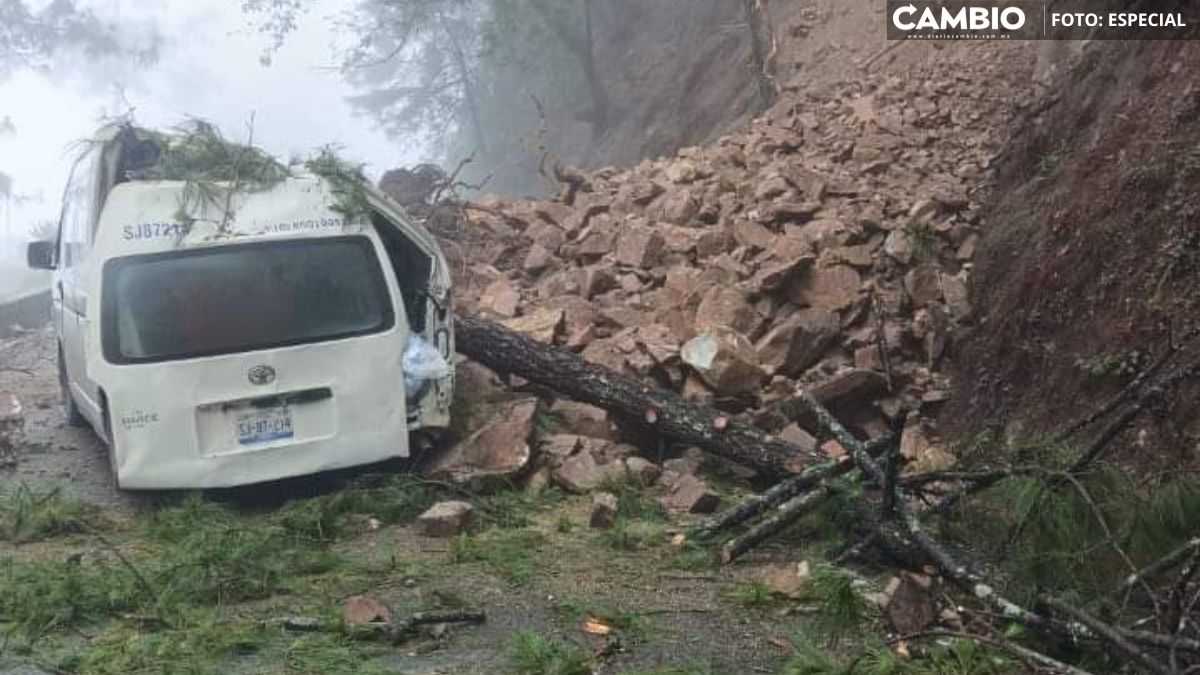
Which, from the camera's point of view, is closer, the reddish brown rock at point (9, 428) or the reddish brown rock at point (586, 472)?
the reddish brown rock at point (586, 472)

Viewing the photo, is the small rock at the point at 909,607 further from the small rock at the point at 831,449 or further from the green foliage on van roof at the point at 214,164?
the green foliage on van roof at the point at 214,164

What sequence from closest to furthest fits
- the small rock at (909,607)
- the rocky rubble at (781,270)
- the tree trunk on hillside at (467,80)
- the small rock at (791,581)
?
the small rock at (909,607), the small rock at (791,581), the rocky rubble at (781,270), the tree trunk on hillside at (467,80)

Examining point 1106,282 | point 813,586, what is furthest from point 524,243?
point 813,586

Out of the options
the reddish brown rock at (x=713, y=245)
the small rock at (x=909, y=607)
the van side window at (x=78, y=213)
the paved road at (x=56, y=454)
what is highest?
the van side window at (x=78, y=213)

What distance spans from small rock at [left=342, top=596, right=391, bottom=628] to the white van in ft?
7.05

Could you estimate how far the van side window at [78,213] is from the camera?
7188mm

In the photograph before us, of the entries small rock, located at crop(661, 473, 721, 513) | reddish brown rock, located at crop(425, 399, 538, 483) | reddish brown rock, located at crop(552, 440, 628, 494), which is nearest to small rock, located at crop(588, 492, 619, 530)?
small rock, located at crop(661, 473, 721, 513)

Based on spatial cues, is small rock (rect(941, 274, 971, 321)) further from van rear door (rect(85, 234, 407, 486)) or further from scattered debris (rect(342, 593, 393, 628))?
scattered debris (rect(342, 593, 393, 628))

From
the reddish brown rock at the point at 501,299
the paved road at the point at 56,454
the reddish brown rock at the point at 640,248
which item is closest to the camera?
the paved road at the point at 56,454

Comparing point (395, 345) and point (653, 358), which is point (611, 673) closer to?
point (395, 345)

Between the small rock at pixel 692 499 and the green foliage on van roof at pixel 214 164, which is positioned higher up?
the green foliage on van roof at pixel 214 164

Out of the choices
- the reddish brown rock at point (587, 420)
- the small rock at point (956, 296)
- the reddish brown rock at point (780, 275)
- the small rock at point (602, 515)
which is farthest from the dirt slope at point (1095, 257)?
the small rock at point (602, 515)

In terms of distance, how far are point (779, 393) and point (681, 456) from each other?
85 centimetres

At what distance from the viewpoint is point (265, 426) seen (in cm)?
644
